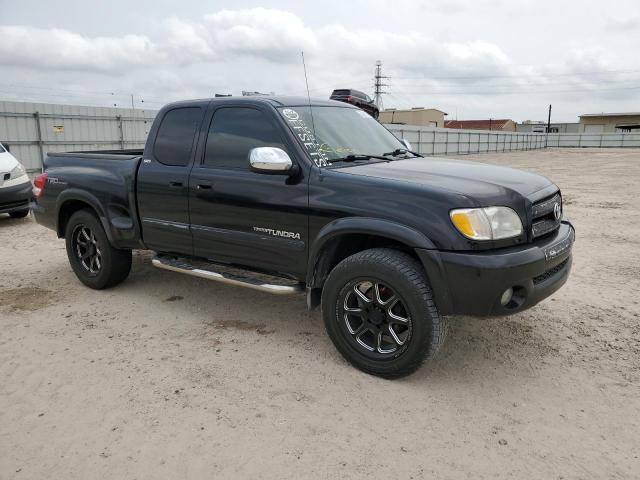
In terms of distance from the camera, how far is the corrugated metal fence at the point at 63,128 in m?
16.9

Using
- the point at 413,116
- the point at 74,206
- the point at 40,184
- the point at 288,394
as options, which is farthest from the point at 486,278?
the point at 413,116

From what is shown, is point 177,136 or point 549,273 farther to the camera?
point 177,136

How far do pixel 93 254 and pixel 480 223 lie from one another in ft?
13.0

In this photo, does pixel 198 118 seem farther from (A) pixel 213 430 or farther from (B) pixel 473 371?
(B) pixel 473 371

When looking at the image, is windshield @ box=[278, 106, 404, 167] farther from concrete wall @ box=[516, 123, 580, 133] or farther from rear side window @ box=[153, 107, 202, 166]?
concrete wall @ box=[516, 123, 580, 133]

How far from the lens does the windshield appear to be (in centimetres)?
387

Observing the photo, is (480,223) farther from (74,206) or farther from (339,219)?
(74,206)

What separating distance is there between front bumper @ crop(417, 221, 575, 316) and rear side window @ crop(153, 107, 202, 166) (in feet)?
7.64

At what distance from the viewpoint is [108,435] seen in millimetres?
2873

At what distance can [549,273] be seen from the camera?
346 centimetres

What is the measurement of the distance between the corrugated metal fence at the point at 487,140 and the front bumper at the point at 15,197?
17224mm

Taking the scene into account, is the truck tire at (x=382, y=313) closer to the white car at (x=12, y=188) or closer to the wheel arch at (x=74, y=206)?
the wheel arch at (x=74, y=206)

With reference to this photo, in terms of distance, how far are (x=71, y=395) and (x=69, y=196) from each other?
259 centimetres

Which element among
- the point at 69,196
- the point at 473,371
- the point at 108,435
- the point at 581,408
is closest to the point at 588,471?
the point at 581,408
